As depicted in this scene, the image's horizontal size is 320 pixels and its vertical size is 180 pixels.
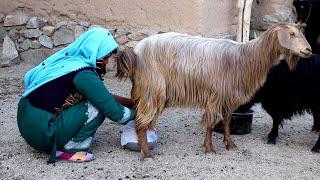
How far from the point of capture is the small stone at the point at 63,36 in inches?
298

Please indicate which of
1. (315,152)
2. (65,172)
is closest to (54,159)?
(65,172)

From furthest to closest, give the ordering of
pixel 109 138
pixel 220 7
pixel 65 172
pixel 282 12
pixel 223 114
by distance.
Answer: pixel 282 12 < pixel 220 7 < pixel 109 138 < pixel 223 114 < pixel 65 172

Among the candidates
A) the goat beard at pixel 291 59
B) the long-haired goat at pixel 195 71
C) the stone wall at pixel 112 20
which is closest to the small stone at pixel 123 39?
the stone wall at pixel 112 20

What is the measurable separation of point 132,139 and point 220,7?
9.24 ft

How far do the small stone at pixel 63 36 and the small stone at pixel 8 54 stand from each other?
0.68m

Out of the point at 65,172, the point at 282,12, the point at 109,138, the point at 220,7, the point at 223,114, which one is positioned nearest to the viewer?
the point at 65,172

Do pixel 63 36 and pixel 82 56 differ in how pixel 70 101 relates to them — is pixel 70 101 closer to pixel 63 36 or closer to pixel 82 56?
pixel 82 56

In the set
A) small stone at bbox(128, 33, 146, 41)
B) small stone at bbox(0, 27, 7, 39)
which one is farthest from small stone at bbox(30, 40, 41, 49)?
small stone at bbox(128, 33, 146, 41)

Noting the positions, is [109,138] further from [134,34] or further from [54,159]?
[134,34]

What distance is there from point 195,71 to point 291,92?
1.03m

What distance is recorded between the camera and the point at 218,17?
676 cm

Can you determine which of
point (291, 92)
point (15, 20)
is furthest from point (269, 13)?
point (15, 20)

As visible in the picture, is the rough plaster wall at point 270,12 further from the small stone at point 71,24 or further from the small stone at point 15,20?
the small stone at point 15,20

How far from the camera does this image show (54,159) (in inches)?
168
